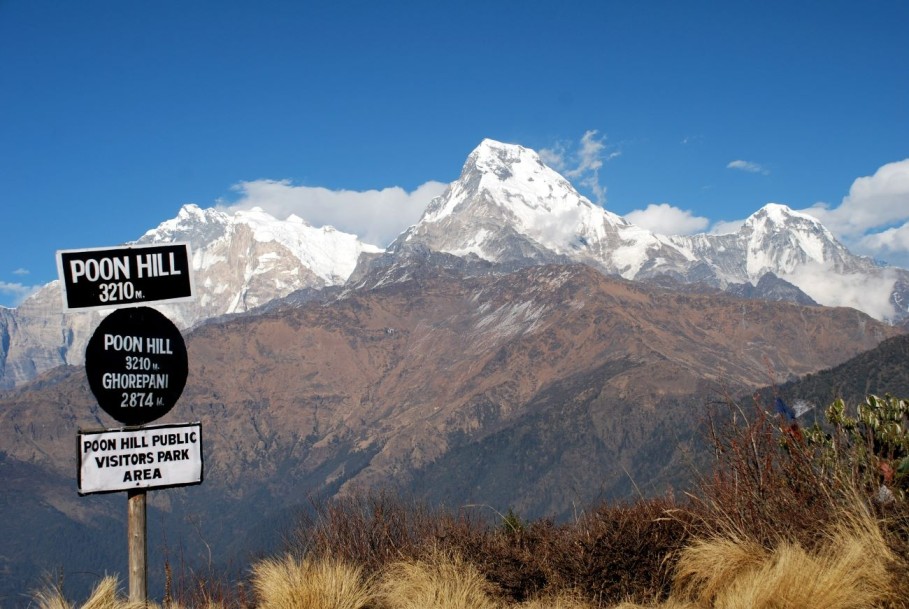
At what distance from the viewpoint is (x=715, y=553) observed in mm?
7832

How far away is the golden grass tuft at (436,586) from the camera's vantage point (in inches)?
306

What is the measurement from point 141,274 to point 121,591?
3.04m

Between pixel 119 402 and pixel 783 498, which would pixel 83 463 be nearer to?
pixel 119 402

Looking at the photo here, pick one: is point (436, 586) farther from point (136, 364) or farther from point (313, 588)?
point (136, 364)

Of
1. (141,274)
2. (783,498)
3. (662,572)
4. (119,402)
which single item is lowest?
(662,572)

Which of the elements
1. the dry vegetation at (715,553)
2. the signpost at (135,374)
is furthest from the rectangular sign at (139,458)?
the dry vegetation at (715,553)

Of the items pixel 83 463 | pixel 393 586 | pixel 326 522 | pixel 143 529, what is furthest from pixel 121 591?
pixel 326 522

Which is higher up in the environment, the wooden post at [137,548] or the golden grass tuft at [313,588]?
the wooden post at [137,548]

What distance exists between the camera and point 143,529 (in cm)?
734

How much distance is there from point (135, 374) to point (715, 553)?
5.39m

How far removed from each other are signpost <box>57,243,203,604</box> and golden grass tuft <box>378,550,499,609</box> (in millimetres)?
2216

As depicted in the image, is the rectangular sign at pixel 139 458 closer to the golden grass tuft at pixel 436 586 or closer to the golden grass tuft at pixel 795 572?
the golden grass tuft at pixel 436 586

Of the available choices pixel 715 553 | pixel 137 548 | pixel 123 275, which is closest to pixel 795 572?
pixel 715 553

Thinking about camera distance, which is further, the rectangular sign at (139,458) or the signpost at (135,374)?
the signpost at (135,374)
